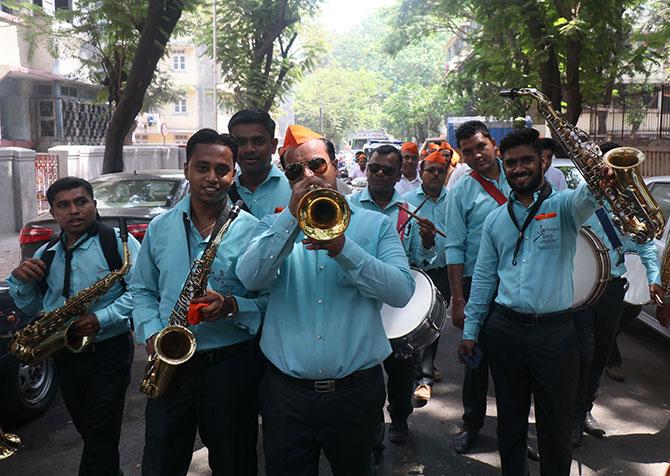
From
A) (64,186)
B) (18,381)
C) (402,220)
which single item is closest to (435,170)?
(402,220)

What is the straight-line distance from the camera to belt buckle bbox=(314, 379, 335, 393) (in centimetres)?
277

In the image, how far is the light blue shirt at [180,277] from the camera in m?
3.16

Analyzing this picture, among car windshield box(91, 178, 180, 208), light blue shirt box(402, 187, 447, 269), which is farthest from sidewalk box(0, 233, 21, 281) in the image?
light blue shirt box(402, 187, 447, 269)

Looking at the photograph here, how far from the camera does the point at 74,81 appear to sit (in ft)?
87.5

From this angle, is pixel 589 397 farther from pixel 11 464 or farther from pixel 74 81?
pixel 74 81

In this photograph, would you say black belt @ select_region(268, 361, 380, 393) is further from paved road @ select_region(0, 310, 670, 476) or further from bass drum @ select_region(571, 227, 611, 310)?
paved road @ select_region(0, 310, 670, 476)

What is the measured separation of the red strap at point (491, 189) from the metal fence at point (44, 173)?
1305cm

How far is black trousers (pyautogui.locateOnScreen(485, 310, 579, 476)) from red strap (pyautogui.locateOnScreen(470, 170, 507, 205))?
4.09 feet

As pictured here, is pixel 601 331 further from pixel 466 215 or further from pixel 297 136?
pixel 297 136

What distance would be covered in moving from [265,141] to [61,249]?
1410 millimetres

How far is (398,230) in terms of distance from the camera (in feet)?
16.6

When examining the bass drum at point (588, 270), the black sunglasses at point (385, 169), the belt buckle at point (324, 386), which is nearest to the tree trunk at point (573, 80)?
the black sunglasses at point (385, 169)

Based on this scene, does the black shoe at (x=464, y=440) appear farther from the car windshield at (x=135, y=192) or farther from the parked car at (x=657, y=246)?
the car windshield at (x=135, y=192)

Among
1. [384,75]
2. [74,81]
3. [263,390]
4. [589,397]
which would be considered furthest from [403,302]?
[384,75]
